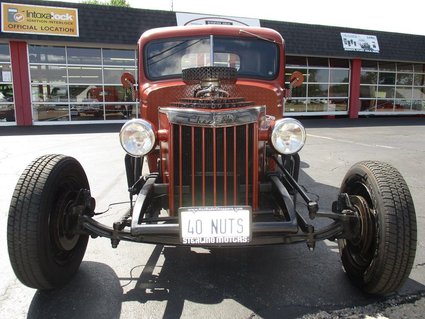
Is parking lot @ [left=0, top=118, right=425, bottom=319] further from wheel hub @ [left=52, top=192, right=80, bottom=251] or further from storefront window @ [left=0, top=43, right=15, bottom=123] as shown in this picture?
storefront window @ [left=0, top=43, right=15, bottom=123]

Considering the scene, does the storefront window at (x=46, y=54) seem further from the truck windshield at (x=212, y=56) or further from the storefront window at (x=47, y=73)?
the truck windshield at (x=212, y=56)

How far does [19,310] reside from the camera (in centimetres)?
257

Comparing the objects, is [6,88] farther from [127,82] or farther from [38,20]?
[127,82]

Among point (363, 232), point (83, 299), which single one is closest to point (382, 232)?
point (363, 232)

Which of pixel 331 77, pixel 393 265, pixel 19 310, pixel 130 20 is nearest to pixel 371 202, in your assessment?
pixel 393 265

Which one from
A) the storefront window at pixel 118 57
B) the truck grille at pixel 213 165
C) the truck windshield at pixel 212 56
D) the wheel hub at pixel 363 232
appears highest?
the storefront window at pixel 118 57

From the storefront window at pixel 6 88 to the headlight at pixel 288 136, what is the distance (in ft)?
46.0

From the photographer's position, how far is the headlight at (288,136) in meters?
2.88

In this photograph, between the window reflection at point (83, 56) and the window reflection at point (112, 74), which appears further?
the window reflection at point (112, 74)

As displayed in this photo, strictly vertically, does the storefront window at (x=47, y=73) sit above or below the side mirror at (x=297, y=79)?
above

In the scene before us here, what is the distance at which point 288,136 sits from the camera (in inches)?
115

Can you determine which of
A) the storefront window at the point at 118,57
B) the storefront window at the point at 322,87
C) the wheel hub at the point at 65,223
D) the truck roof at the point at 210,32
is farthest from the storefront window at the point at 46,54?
the wheel hub at the point at 65,223

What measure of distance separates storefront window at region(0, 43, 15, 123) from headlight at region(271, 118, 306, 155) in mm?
14011

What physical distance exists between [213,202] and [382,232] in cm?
115
